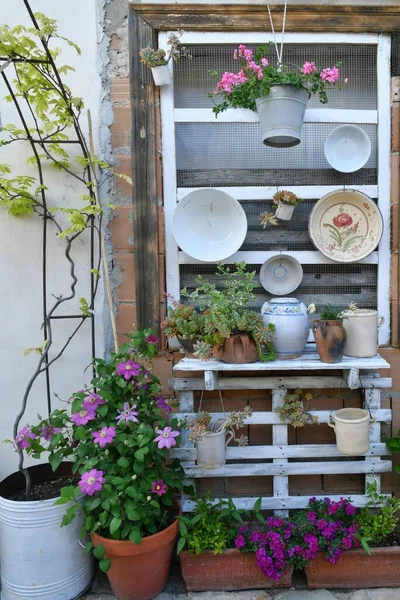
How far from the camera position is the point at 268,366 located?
1.74 meters

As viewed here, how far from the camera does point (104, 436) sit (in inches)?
62.6

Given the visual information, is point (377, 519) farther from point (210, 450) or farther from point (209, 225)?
point (209, 225)

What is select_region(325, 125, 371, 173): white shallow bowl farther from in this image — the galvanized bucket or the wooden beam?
the wooden beam

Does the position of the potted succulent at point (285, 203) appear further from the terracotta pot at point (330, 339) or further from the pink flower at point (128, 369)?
the pink flower at point (128, 369)

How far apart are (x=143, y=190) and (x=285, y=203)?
65 cm

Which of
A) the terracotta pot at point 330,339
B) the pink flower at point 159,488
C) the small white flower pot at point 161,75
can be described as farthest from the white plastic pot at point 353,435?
the small white flower pot at point 161,75

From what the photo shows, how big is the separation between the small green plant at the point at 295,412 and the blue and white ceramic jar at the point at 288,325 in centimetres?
22

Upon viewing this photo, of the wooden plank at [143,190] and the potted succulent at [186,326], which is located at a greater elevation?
the wooden plank at [143,190]

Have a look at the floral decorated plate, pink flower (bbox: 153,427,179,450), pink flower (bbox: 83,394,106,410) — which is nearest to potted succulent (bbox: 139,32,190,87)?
the floral decorated plate

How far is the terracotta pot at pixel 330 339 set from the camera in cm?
173

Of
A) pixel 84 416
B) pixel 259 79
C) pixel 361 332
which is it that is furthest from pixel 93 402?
pixel 259 79

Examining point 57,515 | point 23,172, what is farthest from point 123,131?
point 57,515

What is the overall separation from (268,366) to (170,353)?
0.52 m

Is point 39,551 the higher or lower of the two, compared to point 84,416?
lower
